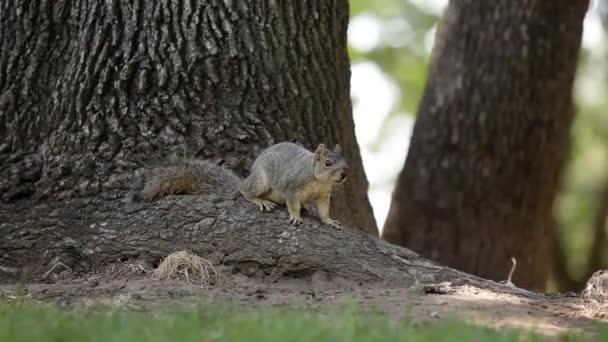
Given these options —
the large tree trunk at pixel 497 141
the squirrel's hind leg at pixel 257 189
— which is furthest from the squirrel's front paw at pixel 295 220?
the large tree trunk at pixel 497 141

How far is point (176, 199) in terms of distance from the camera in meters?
5.92

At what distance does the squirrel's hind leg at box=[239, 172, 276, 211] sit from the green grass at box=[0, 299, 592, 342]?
157cm

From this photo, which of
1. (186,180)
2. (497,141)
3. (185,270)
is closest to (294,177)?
(186,180)

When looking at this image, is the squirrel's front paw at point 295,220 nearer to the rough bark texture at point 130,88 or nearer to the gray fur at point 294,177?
the gray fur at point 294,177

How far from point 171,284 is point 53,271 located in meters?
0.83

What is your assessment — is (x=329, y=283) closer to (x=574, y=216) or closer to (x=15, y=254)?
(x=15, y=254)

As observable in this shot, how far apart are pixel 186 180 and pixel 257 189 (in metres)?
0.42

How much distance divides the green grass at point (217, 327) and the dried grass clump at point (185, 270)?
3.08 ft

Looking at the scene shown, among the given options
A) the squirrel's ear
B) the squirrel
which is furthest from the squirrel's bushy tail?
the squirrel's ear

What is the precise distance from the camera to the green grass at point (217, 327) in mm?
3740

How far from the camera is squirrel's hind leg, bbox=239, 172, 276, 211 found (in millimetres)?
5926

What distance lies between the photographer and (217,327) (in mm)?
3992

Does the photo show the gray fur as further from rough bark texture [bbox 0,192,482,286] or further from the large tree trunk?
the large tree trunk

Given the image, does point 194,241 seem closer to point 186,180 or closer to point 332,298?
point 186,180
